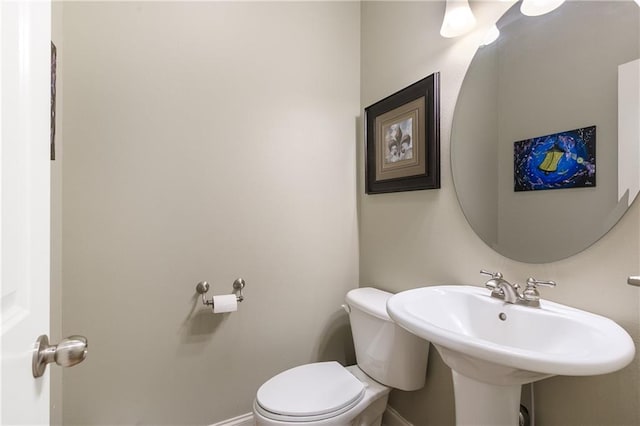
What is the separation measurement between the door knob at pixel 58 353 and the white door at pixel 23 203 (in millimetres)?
15

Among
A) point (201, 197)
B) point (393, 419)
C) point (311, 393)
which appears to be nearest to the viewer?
point (311, 393)

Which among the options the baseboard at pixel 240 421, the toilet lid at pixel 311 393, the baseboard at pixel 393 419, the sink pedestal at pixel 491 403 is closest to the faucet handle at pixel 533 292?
the sink pedestal at pixel 491 403

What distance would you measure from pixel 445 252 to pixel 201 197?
3.86ft

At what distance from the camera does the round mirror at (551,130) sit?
2.89 ft

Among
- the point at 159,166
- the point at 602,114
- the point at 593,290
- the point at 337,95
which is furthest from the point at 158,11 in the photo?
the point at 593,290

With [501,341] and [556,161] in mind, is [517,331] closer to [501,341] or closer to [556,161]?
[501,341]

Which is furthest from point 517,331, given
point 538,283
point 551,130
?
point 551,130

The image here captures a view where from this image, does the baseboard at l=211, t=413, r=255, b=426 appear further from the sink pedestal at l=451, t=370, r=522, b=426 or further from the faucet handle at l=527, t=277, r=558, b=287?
the faucet handle at l=527, t=277, r=558, b=287

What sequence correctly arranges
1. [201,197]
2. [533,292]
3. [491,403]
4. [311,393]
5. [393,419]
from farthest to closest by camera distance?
[393,419] < [201,197] < [311,393] < [533,292] < [491,403]

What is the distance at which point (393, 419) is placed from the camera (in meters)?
1.68

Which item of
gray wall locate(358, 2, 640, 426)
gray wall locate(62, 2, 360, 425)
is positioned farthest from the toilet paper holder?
gray wall locate(358, 2, 640, 426)

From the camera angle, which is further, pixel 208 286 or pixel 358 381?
pixel 208 286

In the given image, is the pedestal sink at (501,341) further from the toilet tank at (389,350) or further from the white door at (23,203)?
the white door at (23,203)

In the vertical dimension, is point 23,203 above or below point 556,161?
below
